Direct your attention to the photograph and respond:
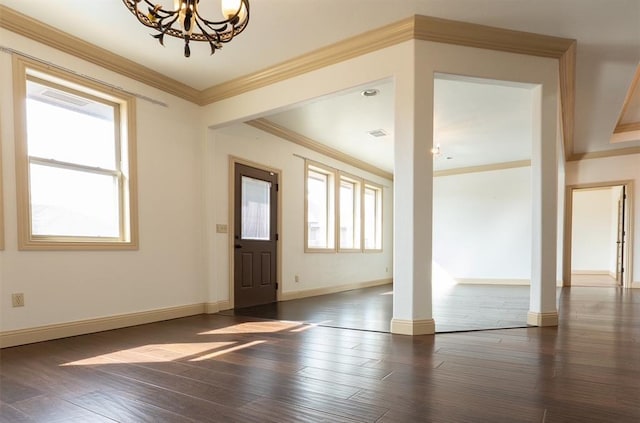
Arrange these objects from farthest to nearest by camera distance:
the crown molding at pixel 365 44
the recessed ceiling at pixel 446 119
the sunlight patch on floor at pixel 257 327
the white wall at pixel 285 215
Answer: the white wall at pixel 285 215 < the recessed ceiling at pixel 446 119 < the sunlight patch on floor at pixel 257 327 < the crown molding at pixel 365 44

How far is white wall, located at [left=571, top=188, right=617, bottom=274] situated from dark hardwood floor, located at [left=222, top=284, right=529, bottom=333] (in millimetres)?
6124

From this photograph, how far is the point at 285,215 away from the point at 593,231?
962cm

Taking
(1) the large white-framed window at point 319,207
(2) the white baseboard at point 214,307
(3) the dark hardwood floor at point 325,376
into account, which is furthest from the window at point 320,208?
(3) the dark hardwood floor at point 325,376

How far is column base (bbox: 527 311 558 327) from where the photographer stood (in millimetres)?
3453

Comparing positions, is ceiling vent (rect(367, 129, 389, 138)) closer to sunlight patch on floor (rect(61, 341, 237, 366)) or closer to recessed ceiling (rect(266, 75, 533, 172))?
recessed ceiling (rect(266, 75, 533, 172))

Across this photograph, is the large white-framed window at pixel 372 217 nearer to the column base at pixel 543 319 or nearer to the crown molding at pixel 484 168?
the crown molding at pixel 484 168

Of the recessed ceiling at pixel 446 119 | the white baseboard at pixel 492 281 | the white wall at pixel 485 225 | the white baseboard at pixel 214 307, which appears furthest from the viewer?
the white wall at pixel 485 225

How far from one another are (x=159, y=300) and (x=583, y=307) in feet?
17.1

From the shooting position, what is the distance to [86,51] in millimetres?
3455

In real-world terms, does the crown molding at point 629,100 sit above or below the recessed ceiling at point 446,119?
above

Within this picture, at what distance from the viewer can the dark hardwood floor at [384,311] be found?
3689mm

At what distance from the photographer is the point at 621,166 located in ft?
23.6

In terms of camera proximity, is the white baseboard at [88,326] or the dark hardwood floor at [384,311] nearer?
the white baseboard at [88,326]

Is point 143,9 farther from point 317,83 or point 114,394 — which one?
point 114,394
